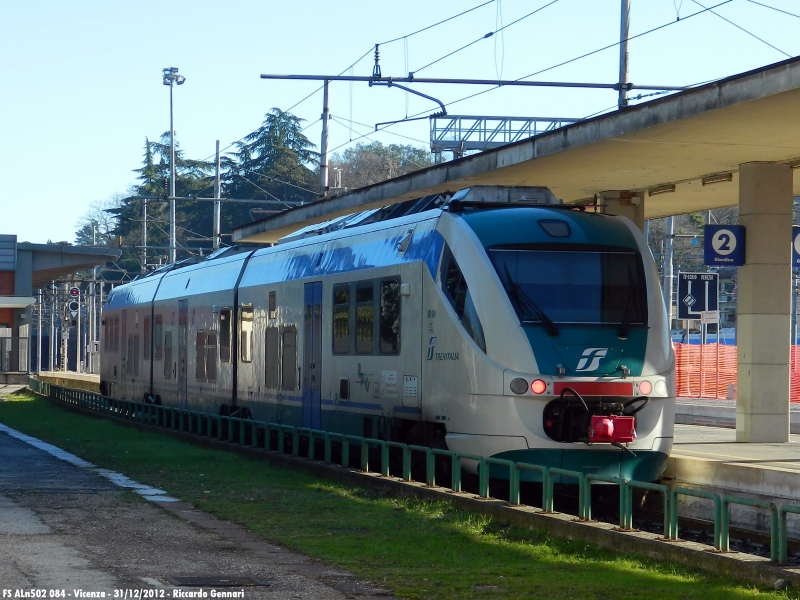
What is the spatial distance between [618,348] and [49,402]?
107ft

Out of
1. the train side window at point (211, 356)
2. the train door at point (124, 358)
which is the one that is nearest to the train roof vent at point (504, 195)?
the train side window at point (211, 356)

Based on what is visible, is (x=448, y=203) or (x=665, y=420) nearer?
(x=665, y=420)

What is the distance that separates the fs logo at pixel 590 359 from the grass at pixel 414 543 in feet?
7.23

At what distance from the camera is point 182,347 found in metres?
29.3

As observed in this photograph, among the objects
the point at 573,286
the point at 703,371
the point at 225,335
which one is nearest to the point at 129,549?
the point at 573,286

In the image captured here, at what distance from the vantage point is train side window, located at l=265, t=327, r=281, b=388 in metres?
22.0

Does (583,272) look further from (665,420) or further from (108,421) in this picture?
(108,421)

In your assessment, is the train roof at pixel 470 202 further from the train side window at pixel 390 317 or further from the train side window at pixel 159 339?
the train side window at pixel 159 339

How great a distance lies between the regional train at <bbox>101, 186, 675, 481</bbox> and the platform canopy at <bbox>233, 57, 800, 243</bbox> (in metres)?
1.78

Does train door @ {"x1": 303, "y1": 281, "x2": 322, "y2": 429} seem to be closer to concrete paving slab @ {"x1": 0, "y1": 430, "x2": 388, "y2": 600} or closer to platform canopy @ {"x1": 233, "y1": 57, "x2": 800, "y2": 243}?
platform canopy @ {"x1": 233, "y1": 57, "x2": 800, "y2": 243}

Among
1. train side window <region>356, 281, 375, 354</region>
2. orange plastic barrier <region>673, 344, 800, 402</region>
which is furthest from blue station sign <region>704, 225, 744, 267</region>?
orange plastic barrier <region>673, 344, 800, 402</region>

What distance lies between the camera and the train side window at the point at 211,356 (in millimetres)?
26234

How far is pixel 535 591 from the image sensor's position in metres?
9.09

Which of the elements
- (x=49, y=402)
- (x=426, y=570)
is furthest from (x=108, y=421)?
(x=426, y=570)
